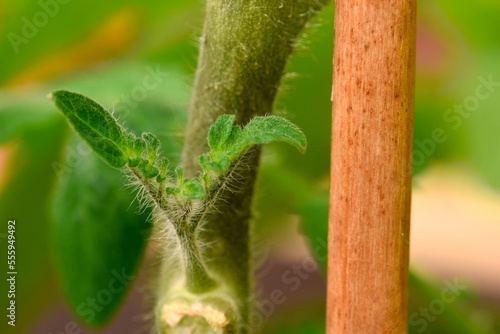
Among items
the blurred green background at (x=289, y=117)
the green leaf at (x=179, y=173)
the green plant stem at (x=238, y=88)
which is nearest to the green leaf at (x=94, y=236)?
the blurred green background at (x=289, y=117)

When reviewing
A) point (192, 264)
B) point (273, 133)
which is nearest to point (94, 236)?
point (192, 264)

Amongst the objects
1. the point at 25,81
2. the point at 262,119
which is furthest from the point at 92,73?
the point at 262,119

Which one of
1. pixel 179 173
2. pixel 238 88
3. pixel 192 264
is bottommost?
pixel 192 264

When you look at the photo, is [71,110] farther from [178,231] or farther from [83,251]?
[83,251]

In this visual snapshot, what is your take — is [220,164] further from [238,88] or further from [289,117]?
[289,117]

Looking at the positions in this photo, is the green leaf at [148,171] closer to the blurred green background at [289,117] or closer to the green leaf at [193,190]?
the green leaf at [193,190]

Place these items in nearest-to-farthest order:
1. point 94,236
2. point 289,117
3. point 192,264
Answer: point 192,264, point 94,236, point 289,117
